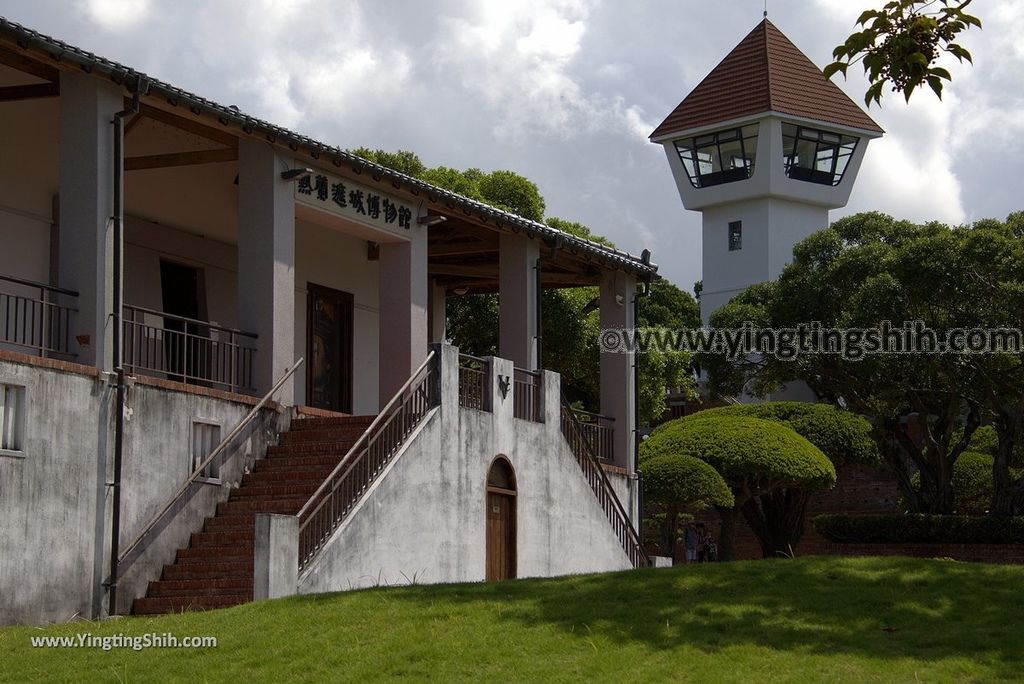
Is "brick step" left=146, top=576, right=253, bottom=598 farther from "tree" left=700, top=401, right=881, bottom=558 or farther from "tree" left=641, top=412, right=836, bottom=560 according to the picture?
"tree" left=700, top=401, right=881, bottom=558

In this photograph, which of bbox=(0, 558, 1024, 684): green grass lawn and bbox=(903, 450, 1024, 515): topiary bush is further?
bbox=(903, 450, 1024, 515): topiary bush

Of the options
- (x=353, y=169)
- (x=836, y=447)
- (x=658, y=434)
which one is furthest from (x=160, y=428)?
(x=836, y=447)

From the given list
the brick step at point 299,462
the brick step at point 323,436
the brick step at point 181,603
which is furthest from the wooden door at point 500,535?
the brick step at point 181,603

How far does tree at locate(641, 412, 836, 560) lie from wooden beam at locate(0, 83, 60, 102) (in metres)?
23.7

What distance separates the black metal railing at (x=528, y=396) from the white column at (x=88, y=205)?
6.87 metres

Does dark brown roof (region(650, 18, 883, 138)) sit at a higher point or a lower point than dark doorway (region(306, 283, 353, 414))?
higher

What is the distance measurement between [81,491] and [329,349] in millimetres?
9255

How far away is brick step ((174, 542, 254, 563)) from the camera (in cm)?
1708

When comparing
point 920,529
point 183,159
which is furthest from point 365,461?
point 920,529

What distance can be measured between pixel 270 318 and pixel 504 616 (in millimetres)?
7690

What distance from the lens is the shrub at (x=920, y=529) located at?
37281 mm

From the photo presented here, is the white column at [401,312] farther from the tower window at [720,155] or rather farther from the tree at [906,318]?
the tower window at [720,155]

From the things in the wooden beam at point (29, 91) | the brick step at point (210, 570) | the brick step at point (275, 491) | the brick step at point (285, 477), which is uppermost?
the wooden beam at point (29, 91)

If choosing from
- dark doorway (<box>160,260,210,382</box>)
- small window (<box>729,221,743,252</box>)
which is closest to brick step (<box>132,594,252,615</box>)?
dark doorway (<box>160,260,210,382</box>)
